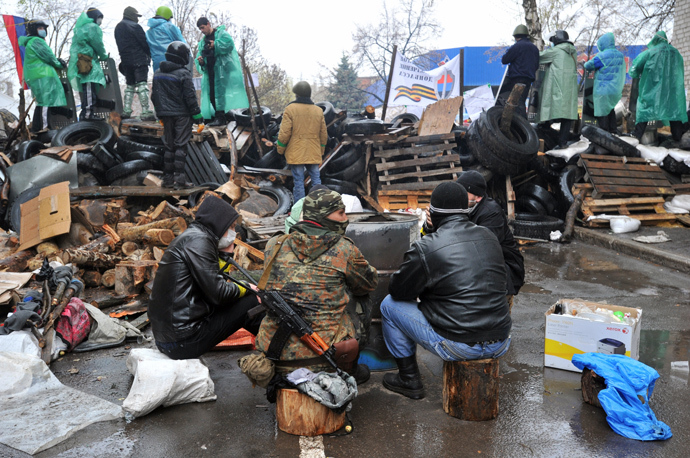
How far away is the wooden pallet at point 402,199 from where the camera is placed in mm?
9742

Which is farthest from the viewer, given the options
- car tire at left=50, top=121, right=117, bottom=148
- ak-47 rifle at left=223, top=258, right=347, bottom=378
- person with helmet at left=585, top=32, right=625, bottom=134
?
person with helmet at left=585, top=32, right=625, bottom=134

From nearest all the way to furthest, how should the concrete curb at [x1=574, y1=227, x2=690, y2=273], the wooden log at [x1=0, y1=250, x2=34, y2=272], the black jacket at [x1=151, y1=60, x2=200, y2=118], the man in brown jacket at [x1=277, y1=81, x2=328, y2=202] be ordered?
the wooden log at [x1=0, y1=250, x2=34, y2=272]
the concrete curb at [x1=574, y1=227, x2=690, y2=273]
the black jacket at [x1=151, y1=60, x2=200, y2=118]
the man in brown jacket at [x1=277, y1=81, x2=328, y2=202]

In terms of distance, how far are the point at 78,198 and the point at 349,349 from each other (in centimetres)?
679

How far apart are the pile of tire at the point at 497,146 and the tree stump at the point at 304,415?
737cm

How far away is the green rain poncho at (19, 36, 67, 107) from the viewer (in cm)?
1116

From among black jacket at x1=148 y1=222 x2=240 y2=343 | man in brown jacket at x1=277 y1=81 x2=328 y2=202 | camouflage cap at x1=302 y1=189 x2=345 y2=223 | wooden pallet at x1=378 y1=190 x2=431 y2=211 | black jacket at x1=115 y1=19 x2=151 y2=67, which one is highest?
black jacket at x1=115 y1=19 x2=151 y2=67

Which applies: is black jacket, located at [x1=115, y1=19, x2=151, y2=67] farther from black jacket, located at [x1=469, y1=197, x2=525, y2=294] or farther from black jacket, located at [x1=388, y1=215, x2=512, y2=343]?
black jacket, located at [x1=388, y1=215, x2=512, y2=343]

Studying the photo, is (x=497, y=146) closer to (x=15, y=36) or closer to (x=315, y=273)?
(x=315, y=273)

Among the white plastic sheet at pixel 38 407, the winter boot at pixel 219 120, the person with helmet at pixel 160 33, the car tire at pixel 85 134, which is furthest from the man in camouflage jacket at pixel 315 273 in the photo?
the person with helmet at pixel 160 33

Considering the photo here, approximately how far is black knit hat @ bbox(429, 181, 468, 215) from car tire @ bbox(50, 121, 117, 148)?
8368mm

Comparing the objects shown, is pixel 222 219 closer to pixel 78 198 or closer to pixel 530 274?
pixel 530 274

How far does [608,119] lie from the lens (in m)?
11.8

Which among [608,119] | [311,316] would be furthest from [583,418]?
[608,119]

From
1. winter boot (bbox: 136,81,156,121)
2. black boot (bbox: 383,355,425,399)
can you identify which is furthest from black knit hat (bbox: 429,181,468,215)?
winter boot (bbox: 136,81,156,121)
